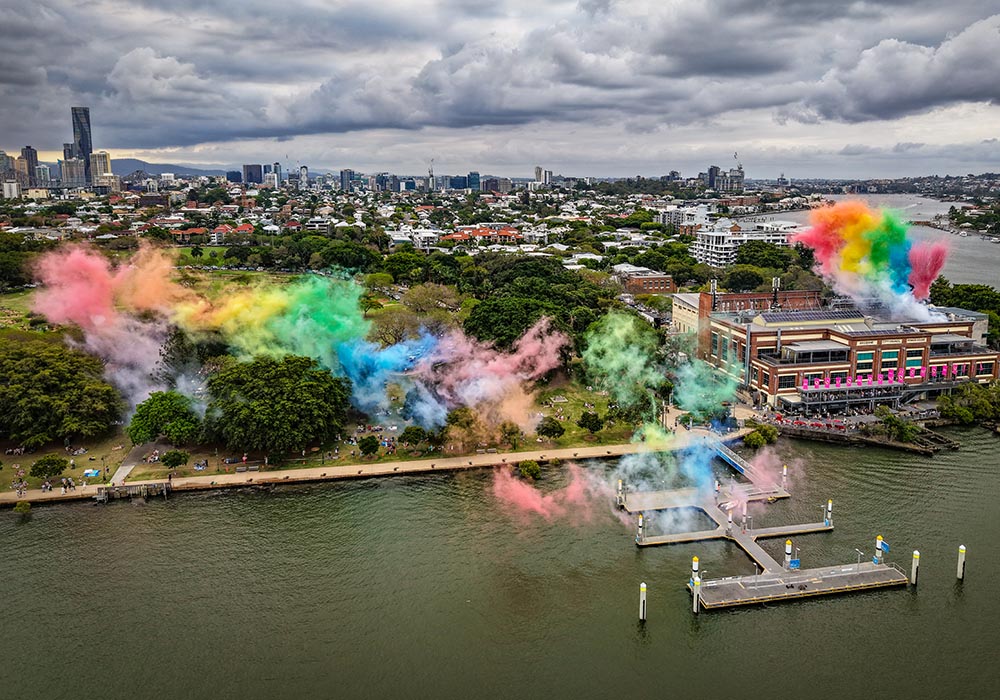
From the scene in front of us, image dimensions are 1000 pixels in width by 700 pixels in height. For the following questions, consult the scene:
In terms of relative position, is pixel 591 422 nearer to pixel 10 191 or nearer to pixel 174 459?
pixel 174 459

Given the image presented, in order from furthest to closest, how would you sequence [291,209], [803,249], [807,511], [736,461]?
[291,209]
[803,249]
[736,461]
[807,511]

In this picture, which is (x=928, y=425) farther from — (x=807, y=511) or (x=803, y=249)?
(x=803, y=249)

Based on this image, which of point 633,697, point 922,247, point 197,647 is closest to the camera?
point 633,697

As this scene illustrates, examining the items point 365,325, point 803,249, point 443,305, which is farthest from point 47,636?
point 803,249

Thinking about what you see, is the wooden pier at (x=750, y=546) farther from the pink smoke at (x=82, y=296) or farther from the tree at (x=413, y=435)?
the pink smoke at (x=82, y=296)

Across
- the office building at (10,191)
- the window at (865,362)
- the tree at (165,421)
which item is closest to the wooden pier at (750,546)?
the window at (865,362)

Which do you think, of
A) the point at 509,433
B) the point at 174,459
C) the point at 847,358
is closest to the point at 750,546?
the point at 509,433

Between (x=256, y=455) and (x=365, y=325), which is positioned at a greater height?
(x=365, y=325)

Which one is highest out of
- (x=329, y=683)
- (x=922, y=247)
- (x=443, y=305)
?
(x=922, y=247)
